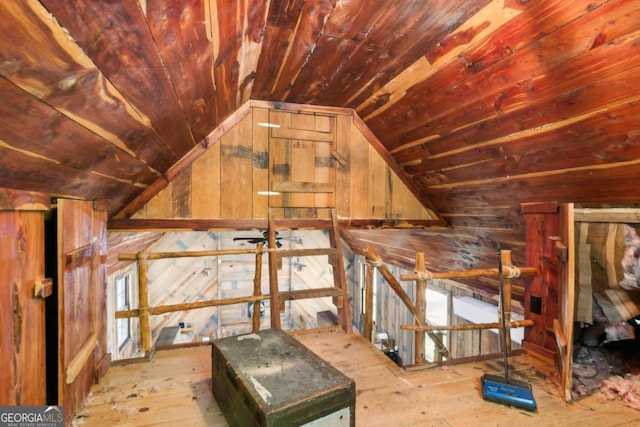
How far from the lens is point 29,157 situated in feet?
3.47

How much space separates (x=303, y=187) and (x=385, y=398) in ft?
6.20

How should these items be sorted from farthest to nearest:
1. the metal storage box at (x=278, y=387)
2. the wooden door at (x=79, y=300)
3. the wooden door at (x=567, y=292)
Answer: the wooden door at (x=567, y=292) → the wooden door at (x=79, y=300) → the metal storage box at (x=278, y=387)

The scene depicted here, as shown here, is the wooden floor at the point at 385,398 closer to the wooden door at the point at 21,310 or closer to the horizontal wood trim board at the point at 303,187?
the wooden door at the point at 21,310

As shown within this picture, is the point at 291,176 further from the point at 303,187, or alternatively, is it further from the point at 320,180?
the point at 320,180

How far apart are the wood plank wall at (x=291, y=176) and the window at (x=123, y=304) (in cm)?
246

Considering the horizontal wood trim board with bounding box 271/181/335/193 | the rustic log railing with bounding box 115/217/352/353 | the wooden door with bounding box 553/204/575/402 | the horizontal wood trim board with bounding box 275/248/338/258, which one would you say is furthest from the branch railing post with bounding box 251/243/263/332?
the wooden door with bounding box 553/204/575/402

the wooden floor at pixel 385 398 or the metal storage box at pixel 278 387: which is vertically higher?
the metal storage box at pixel 278 387

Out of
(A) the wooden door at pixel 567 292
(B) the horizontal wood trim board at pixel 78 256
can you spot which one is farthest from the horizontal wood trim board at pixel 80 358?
(A) the wooden door at pixel 567 292

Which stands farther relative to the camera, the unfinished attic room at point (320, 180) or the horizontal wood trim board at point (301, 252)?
the horizontal wood trim board at point (301, 252)

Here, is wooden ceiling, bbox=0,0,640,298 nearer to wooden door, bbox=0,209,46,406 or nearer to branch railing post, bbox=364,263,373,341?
wooden door, bbox=0,209,46,406

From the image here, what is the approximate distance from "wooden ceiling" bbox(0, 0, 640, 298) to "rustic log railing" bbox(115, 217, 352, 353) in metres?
0.65

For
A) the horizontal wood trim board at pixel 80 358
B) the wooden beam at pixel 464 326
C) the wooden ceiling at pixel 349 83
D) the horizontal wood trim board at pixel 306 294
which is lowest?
the wooden beam at pixel 464 326

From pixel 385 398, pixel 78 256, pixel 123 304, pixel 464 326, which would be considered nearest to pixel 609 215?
pixel 464 326

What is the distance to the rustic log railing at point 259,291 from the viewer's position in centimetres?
206
